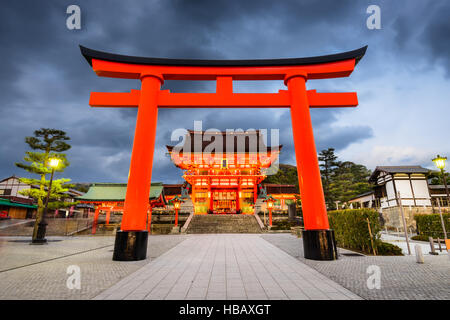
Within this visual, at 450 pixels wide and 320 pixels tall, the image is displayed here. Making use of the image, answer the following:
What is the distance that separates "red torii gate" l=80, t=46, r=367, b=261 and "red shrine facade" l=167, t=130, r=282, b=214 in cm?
1856

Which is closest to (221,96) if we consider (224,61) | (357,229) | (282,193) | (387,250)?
(224,61)

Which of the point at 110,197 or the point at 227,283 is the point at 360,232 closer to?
the point at 227,283

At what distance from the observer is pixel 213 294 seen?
3.42m

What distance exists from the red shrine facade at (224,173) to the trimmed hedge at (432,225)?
598 inches

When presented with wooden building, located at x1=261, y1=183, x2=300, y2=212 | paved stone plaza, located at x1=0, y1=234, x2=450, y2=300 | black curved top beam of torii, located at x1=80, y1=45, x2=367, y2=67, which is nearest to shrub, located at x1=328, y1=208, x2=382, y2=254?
paved stone plaza, located at x1=0, y1=234, x2=450, y2=300

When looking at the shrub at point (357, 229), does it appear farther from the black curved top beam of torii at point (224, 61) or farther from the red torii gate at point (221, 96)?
the black curved top beam of torii at point (224, 61)

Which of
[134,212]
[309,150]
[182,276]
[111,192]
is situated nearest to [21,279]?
[134,212]

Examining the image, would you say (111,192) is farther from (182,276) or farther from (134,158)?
(182,276)

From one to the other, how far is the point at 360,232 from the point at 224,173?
19.1 metres

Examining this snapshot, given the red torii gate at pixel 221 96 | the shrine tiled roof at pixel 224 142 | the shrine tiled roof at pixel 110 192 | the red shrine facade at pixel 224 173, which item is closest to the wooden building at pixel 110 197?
the shrine tiled roof at pixel 110 192

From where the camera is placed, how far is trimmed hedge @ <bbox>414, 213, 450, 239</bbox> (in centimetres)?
1142

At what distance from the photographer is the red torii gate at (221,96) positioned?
6402 millimetres

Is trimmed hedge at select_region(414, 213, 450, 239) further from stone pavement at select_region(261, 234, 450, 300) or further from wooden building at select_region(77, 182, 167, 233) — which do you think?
wooden building at select_region(77, 182, 167, 233)

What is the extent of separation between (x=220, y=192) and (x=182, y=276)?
22.5 meters
